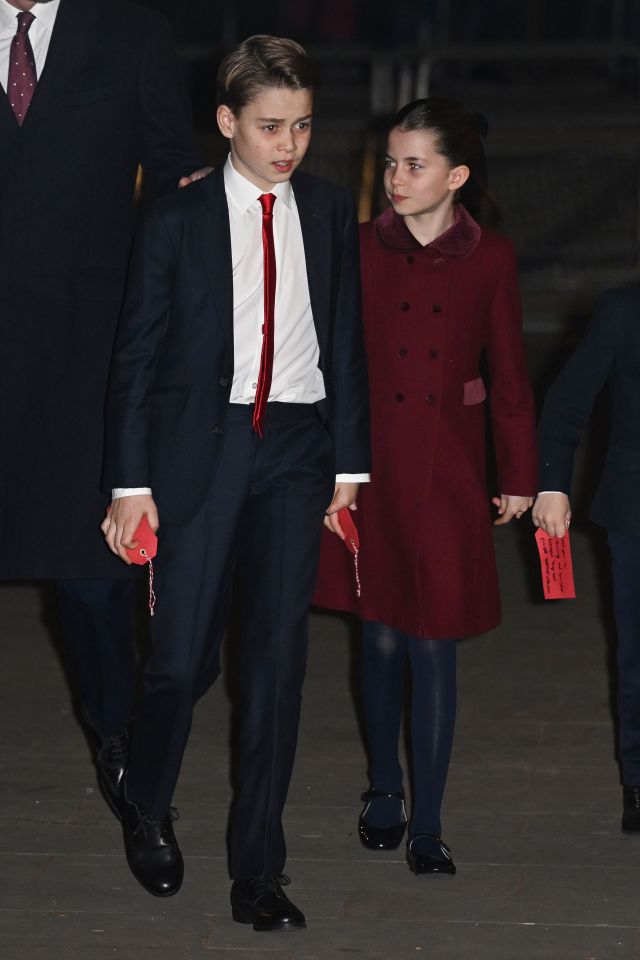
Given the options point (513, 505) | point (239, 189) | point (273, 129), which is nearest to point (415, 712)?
point (513, 505)

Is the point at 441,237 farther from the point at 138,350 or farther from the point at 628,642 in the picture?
the point at 628,642

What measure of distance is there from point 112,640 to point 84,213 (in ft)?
3.71

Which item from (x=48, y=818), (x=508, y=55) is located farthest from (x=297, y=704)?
(x=508, y=55)

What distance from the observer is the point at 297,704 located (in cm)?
418

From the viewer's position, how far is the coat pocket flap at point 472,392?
4.47 m

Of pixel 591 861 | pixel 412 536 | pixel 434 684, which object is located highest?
pixel 412 536

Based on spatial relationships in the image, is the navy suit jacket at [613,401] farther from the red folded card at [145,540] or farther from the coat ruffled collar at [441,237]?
the red folded card at [145,540]

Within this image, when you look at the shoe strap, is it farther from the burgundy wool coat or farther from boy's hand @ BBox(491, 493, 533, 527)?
boy's hand @ BBox(491, 493, 533, 527)

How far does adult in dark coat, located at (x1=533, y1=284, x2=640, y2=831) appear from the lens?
4551mm

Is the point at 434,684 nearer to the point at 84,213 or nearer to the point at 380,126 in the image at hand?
the point at 84,213

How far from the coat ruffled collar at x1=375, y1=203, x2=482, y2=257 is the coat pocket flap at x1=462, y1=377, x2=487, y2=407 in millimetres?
321

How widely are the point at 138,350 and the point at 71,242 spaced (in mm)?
649

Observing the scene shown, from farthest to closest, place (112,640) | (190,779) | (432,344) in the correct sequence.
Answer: (190,779) → (112,640) → (432,344)

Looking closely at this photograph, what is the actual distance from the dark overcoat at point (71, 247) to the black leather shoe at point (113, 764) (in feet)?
1.56
